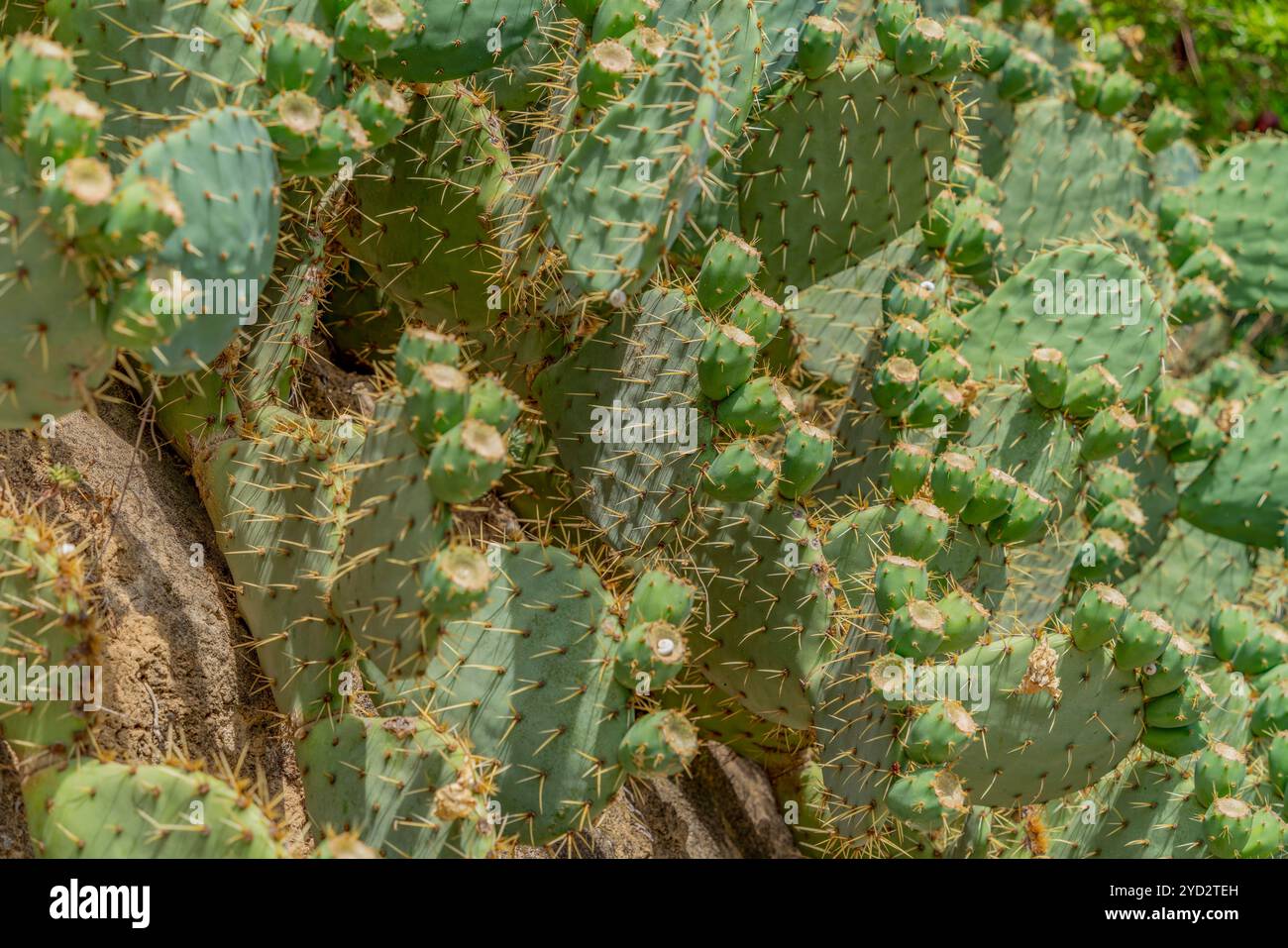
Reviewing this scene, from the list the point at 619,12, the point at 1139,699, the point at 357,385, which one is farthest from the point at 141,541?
the point at 1139,699

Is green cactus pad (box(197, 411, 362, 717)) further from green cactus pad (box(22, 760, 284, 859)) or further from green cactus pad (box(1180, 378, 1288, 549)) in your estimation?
green cactus pad (box(1180, 378, 1288, 549))

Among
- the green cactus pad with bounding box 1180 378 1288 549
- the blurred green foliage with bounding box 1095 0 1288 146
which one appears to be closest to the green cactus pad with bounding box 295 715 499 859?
the green cactus pad with bounding box 1180 378 1288 549

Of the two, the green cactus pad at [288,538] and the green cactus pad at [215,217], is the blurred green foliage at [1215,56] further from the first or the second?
the green cactus pad at [215,217]

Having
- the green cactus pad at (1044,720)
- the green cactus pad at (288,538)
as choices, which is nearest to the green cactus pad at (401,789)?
the green cactus pad at (288,538)

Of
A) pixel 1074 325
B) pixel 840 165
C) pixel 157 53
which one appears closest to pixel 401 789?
pixel 157 53

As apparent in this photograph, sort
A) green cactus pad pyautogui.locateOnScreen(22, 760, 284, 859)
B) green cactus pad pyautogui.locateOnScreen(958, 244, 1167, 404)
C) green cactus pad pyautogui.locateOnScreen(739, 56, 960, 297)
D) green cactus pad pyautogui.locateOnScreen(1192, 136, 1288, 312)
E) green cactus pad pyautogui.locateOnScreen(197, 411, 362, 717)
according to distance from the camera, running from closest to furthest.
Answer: green cactus pad pyautogui.locateOnScreen(22, 760, 284, 859) < green cactus pad pyautogui.locateOnScreen(197, 411, 362, 717) < green cactus pad pyautogui.locateOnScreen(739, 56, 960, 297) < green cactus pad pyautogui.locateOnScreen(958, 244, 1167, 404) < green cactus pad pyautogui.locateOnScreen(1192, 136, 1288, 312)

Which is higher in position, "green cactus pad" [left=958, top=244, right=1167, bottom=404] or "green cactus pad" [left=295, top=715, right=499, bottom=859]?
"green cactus pad" [left=958, top=244, right=1167, bottom=404]

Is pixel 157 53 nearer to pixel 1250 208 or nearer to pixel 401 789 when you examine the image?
pixel 401 789
